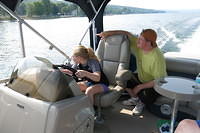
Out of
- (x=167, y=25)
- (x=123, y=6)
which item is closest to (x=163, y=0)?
(x=123, y=6)

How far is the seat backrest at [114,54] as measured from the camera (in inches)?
123

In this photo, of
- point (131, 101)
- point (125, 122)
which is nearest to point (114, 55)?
point (131, 101)

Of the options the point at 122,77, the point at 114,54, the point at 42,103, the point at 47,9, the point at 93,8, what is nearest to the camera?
the point at 42,103

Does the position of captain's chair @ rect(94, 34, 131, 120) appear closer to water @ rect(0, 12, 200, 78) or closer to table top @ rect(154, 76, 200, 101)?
table top @ rect(154, 76, 200, 101)

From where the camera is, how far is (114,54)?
3195 mm

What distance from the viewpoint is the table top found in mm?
2229

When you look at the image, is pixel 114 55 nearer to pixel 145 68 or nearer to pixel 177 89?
pixel 145 68

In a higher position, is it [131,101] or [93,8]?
[93,8]

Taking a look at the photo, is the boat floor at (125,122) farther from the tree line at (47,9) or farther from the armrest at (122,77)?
the tree line at (47,9)

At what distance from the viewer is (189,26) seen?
27.7ft

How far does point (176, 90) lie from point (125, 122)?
795 mm

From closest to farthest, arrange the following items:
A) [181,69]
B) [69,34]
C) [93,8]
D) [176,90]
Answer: [176,90]
[181,69]
[93,8]
[69,34]

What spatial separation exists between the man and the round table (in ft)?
0.86

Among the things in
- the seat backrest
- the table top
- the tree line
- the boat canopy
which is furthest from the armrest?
the boat canopy
